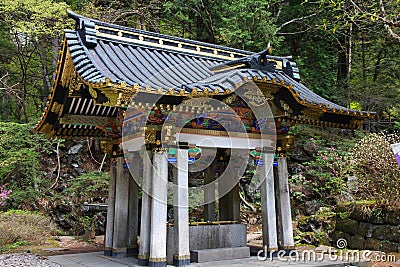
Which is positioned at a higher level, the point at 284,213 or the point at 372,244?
the point at 284,213

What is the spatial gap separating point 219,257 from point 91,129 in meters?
4.06

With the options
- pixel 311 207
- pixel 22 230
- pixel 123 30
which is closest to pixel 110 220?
pixel 123 30

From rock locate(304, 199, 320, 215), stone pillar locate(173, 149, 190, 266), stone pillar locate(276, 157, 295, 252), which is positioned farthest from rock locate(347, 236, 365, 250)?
stone pillar locate(173, 149, 190, 266)

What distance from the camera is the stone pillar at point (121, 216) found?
7.46 metres

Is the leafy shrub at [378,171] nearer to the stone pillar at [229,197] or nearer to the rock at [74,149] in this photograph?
the stone pillar at [229,197]

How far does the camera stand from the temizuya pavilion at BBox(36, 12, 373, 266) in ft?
19.6

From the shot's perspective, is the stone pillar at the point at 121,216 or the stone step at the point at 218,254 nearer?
the stone step at the point at 218,254

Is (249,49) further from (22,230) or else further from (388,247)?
(22,230)

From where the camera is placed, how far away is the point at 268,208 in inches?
284

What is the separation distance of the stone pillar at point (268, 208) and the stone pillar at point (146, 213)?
2.23 m

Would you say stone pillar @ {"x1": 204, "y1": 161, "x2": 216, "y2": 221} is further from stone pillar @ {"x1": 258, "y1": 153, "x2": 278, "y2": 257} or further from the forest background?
the forest background

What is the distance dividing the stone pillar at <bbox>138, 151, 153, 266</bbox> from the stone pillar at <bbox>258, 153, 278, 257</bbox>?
2227mm

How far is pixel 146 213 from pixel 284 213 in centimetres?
271

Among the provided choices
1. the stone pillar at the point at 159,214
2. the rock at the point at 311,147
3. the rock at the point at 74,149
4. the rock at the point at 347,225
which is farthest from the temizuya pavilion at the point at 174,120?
the rock at the point at 74,149
